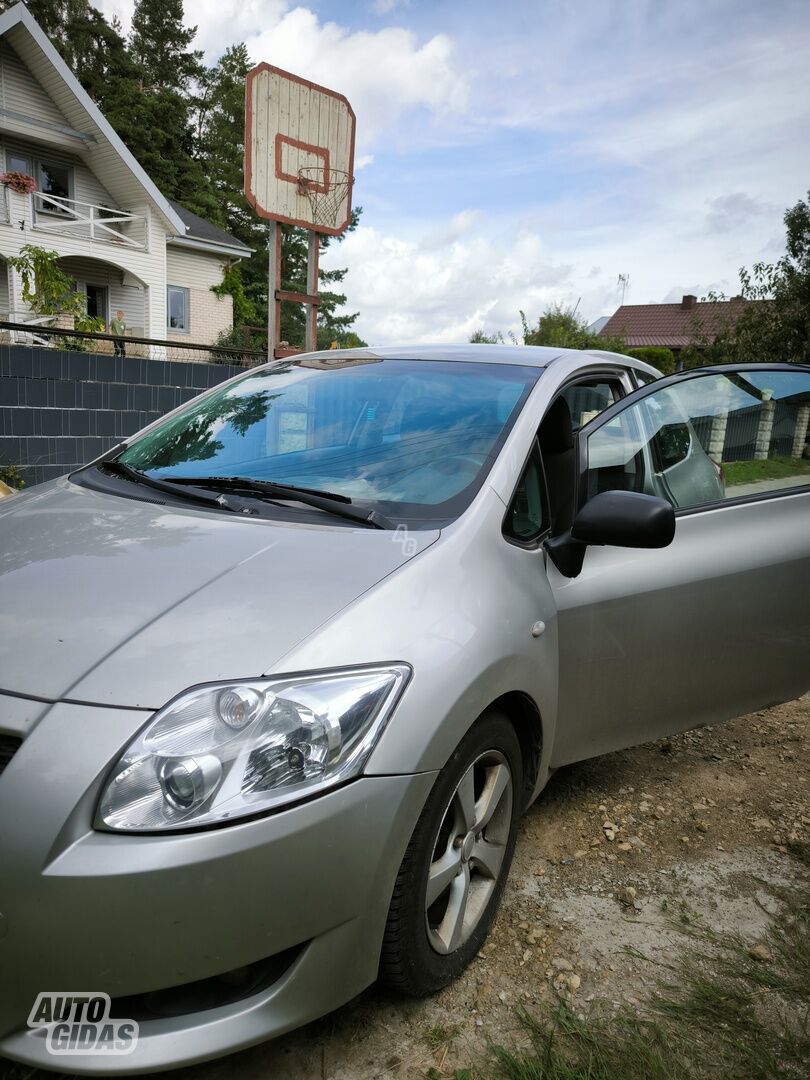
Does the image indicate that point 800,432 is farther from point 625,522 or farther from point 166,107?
point 166,107

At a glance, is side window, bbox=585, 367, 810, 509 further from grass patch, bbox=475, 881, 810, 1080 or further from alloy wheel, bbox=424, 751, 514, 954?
grass patch, bbox=475, 881, 810, 1080

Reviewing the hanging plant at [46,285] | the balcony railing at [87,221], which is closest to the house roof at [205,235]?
the balcony railing at [87,221]

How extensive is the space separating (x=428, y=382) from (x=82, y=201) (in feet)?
70.7

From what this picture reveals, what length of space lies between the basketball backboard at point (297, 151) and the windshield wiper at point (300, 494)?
23.9 ft

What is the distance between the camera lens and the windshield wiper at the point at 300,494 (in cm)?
211

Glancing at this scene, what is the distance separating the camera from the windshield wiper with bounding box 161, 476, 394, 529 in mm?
2111

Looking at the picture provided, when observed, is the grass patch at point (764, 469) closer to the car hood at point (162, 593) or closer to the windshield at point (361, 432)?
the windshield at point (361, 432)

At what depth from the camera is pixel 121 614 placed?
169 centimetres

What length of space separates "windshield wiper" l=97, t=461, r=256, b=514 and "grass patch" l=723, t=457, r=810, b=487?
1755mm

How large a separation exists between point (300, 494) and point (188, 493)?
356mm

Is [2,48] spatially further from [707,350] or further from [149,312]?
[707,350]

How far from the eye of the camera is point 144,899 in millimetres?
1373

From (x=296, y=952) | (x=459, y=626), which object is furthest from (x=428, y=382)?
(x=296, y=952)

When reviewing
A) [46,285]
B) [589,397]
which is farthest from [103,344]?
[589,397]
